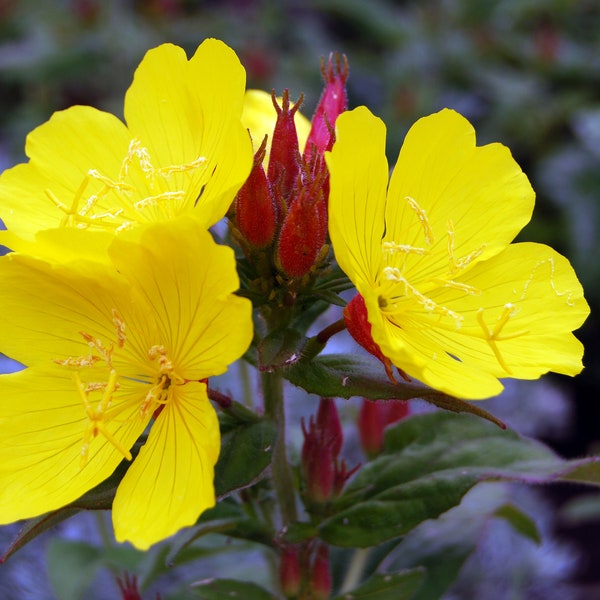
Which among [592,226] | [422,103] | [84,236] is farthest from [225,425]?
[422,103]

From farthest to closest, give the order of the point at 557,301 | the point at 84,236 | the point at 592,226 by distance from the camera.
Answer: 1. the point at 592,226
2. the point at 557,301
3. the point at 84,236

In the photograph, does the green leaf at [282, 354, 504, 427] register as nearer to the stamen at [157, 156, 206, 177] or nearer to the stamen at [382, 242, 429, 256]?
the stamen at [382, 242, 429, 256]

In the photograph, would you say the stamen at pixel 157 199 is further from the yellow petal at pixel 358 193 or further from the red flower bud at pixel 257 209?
the yellow petal at pixel 358 193

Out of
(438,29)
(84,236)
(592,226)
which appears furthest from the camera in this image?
(438,29)

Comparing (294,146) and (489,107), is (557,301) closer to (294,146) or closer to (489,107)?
(294,146)

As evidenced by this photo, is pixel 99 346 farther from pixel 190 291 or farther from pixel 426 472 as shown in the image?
pixel 426 472

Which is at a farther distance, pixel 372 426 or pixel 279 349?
pixel 372 426

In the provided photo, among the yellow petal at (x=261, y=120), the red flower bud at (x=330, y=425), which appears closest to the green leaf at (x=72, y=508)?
the red flower bud at (x=330, y=425)

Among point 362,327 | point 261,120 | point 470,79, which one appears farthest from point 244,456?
point 470,79
